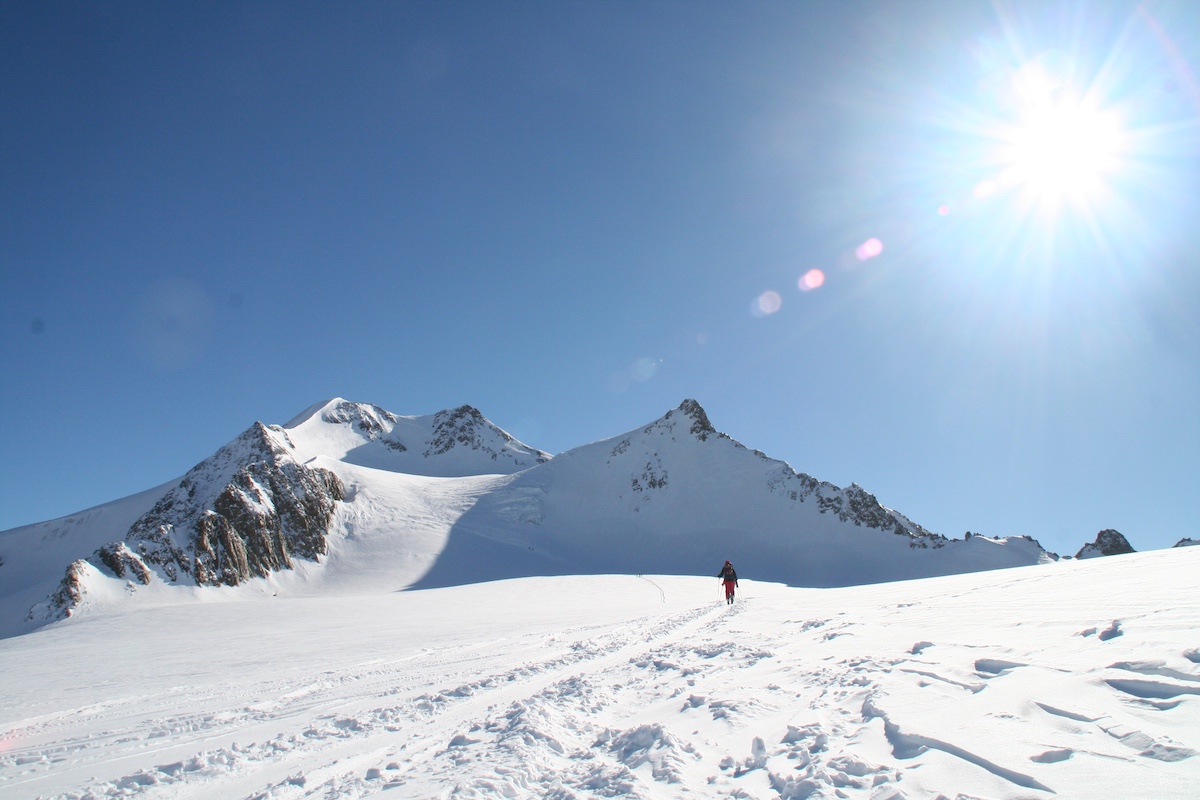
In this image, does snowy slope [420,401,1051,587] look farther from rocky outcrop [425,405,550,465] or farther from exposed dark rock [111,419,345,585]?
rocky outcrop [425,405,550,465]

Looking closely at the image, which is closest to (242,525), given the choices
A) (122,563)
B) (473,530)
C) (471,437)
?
(122,563)

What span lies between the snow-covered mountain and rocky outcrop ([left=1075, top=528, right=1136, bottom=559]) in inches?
723

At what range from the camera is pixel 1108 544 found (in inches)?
2776

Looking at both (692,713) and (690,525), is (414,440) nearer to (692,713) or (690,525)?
(690,525)

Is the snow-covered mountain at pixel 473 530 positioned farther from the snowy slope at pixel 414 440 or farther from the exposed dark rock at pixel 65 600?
the snowy slope at pixel 414 440

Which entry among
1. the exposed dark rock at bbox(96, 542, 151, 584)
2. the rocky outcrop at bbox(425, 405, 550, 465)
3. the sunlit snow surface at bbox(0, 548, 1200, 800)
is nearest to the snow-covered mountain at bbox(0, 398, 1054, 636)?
the exposed dark rock at bbox(96, 542, 151, 584)

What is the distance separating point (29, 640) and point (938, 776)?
25.8 metres

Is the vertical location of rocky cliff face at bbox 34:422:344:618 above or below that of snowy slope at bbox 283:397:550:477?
below

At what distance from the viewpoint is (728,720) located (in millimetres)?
5359

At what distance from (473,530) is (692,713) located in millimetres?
50483

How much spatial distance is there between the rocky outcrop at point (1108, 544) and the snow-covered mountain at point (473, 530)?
18.4 metres

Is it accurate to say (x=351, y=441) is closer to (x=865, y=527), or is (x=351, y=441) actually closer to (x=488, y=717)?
(x=865, y=527)

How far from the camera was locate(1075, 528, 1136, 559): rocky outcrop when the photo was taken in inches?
2739

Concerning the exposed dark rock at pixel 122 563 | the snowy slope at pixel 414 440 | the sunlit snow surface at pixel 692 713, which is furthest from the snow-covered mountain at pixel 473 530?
the sunlit snow surface at pixel 692 713
